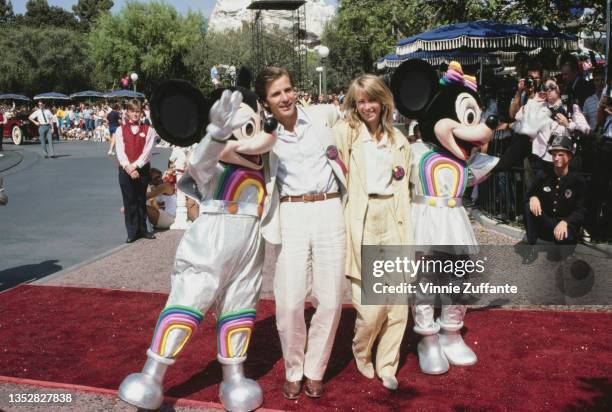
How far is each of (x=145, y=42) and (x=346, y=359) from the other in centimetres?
4698

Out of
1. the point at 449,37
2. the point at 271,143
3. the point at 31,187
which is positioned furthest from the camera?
the point at 31,187

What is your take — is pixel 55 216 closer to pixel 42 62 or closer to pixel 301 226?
pixel 301 226

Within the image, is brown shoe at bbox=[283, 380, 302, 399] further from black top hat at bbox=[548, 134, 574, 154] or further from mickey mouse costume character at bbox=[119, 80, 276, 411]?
black top hat at bbox=[548, 134, 574, 154]

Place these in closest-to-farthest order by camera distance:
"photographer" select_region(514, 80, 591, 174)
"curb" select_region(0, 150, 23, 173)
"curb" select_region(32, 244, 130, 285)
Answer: "curb" select_region(32, 244, 130, 285) → "photographer" select_region(514, 80, 591, 174) → "curb" select_region(0, 150, 23, 173)

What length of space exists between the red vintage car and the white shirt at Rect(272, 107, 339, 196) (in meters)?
25.4

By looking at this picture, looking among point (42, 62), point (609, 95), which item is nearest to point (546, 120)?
point (609, 95)

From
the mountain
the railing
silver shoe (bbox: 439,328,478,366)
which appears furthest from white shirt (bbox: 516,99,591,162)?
the mountain

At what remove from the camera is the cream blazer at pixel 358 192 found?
3904mm

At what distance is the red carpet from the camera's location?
12.5ft

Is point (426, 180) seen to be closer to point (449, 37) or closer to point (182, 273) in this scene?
point (182, 273)

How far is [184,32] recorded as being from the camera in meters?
47.9

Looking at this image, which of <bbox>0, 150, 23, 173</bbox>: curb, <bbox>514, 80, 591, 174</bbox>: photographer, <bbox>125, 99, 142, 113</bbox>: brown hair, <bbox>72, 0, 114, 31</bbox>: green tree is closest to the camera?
<bbox>514, 80, 591, 174</bbox>: photographer

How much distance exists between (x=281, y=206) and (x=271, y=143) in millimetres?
424

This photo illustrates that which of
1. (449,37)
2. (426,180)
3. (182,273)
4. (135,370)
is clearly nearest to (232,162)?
(182,273)
